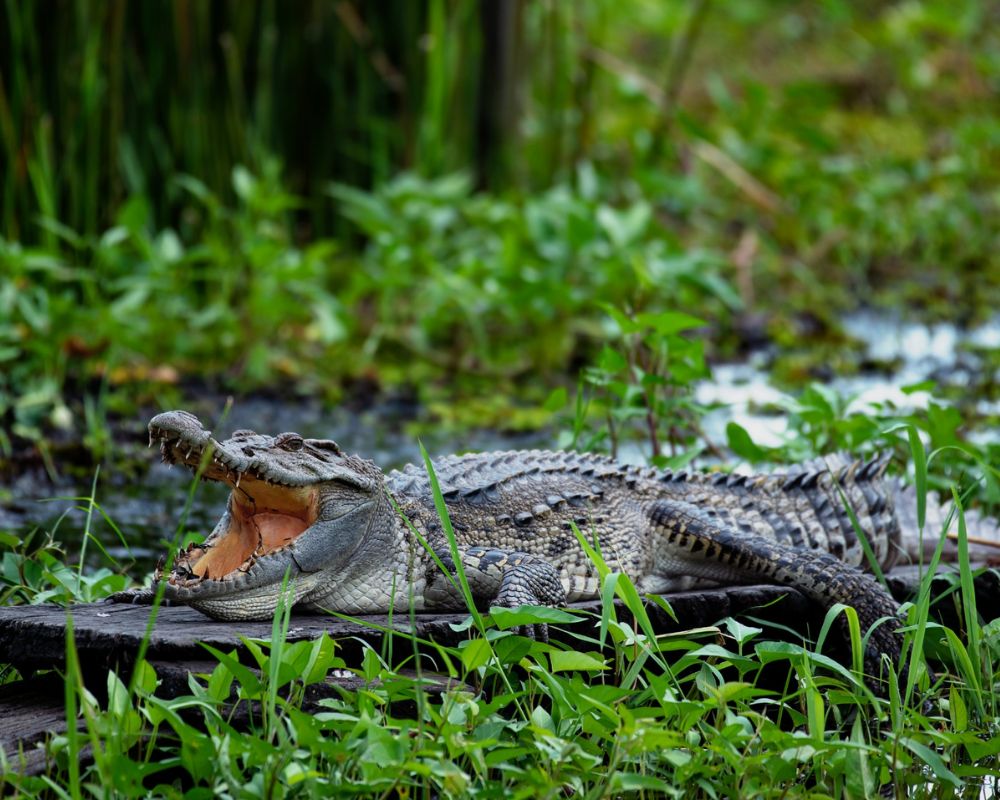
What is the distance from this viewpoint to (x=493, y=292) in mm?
6012

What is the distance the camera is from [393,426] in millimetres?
5867

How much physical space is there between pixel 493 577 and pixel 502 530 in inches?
5.5

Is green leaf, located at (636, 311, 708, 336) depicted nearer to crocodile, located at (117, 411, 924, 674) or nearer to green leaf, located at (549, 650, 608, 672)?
crocodile, located at (117, 411, 924, 674)

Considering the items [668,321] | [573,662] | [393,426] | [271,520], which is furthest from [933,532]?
[393,426]

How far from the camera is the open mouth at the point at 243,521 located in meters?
2.73

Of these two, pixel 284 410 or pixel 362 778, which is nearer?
pixel 362 778

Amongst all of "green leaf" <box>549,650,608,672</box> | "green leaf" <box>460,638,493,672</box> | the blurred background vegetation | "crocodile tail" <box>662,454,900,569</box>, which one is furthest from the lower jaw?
the blurred background vegetation

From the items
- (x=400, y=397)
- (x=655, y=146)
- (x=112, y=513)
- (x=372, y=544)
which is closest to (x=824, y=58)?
(x=655, y=146)

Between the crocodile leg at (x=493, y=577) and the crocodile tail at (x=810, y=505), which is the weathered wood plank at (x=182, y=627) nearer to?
the crocodile leg at (x=493, y=577)

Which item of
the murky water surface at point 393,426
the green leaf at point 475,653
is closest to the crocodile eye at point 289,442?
the green leaf at point 475,653

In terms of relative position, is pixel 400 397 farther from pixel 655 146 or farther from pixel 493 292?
pixel 655 146

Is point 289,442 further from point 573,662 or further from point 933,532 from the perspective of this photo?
point 933,532

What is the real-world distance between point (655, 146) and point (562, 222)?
1.89 meters

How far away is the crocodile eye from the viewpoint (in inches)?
112
